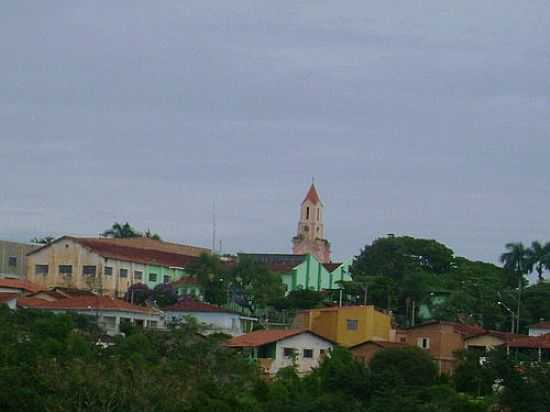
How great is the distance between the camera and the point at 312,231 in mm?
114875

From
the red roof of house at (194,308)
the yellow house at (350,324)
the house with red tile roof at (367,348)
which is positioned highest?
the red roof of house at (194,308)

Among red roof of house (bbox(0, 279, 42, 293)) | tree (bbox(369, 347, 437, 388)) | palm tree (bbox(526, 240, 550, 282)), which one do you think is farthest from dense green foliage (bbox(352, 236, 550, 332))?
tree (bbox(369, 347, 437, 388))

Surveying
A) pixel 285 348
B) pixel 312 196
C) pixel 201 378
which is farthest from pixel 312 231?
pixel 201 378

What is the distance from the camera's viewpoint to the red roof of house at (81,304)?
64.0m

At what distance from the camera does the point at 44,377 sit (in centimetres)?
4081

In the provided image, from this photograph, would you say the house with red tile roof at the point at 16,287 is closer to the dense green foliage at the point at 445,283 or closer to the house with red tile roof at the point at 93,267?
the house with red tile roof at the point at 93,267

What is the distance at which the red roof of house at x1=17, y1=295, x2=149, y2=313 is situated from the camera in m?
64.0

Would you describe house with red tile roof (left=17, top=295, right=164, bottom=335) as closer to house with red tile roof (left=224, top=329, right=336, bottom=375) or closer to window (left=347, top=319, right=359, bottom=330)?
house with red tile roof (left=224, top=329, right=336, bottom=375)

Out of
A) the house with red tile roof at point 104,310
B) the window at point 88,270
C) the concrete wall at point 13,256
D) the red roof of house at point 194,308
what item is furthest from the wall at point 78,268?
the house with red tile roof at point 104,310

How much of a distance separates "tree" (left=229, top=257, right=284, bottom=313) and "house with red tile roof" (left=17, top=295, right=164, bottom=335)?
8480mm

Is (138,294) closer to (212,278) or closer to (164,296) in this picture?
(164,296)

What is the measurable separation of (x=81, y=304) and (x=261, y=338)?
9.03 meters

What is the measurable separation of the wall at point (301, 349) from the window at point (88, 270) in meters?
19.6

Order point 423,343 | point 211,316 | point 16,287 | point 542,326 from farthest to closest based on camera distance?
point 16,287 → point 542,326 → point 211,316 → point 423,343
